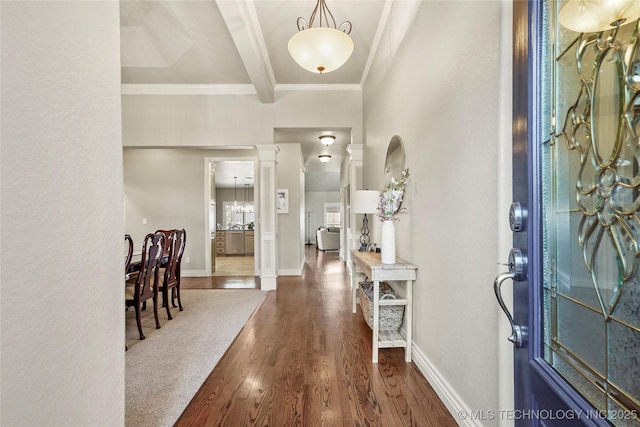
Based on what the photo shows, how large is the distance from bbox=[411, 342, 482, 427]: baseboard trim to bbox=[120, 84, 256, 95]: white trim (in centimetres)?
431

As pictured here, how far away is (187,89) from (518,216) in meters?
5.15

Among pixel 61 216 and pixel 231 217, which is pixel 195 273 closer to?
pixel 61 216

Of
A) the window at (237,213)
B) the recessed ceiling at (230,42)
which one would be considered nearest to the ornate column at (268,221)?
the recessed ceiling at (230,42)

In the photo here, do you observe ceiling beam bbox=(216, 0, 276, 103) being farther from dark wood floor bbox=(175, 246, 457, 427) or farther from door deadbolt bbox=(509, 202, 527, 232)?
dark wood floor bbox=(175, 246, 457, 427)

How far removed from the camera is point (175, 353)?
8.48 ft

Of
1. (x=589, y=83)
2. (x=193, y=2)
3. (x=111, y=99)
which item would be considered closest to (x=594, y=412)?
(x=589, y=83)

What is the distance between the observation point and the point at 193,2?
2891 millimetres

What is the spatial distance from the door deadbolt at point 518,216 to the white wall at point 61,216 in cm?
115

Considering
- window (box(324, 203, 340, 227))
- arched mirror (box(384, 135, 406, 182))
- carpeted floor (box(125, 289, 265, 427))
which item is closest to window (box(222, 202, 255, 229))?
window (box(324, 203, 340, 227))

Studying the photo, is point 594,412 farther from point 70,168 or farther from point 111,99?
point 111,99

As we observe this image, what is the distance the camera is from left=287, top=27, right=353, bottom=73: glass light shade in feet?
7.89

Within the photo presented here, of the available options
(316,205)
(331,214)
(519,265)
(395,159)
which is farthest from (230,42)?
(331,214)

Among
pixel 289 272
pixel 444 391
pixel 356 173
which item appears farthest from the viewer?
pixel 289 272

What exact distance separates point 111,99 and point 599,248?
1.34 meters
